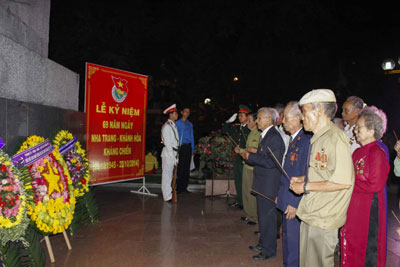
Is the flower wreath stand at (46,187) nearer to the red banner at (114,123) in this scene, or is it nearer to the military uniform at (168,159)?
the red banner at (114,123)

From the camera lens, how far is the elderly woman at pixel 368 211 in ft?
10.4

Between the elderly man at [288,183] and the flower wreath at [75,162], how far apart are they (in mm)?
2824

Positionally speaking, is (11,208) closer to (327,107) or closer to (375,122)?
(327,107)

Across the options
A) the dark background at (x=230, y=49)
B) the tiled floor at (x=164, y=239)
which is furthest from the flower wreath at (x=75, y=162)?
the dark background at (x=230, y=49)

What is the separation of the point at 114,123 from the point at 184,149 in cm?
231

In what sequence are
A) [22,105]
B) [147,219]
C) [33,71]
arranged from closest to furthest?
[22,105] → [33,71] → [147,219]

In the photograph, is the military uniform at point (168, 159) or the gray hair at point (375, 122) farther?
the military uniform at point (168, 159)

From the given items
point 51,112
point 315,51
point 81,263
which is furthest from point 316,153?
point 315,51

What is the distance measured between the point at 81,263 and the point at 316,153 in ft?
10.1

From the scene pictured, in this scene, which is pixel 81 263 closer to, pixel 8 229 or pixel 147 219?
pixel 8 229

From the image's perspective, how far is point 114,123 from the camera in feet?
21.6

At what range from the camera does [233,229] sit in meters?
5.62

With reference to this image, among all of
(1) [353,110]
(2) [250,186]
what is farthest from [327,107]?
(2) [250,186]

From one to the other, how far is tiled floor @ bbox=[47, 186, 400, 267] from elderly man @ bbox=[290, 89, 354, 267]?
1692mm
